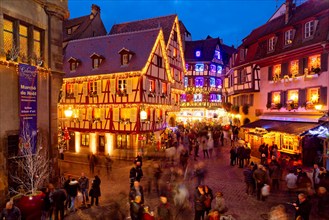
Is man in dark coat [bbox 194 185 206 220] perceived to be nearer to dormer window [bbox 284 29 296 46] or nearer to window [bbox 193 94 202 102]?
dormer window [bbox 284 29 296 46]

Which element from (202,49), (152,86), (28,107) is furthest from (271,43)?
(202,49)

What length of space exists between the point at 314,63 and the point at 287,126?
4.87m

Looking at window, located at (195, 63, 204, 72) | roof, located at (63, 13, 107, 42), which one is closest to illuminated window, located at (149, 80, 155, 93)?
roof, located at (63, 13, 107, 42)

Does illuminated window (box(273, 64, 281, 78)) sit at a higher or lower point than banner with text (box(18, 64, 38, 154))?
higher

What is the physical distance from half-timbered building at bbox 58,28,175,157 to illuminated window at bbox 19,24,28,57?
10893mm

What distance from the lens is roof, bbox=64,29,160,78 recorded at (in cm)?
2564

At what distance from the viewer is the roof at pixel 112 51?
25.6 m

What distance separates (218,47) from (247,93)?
82.3ft

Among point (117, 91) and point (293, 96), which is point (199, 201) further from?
point (117, 91)

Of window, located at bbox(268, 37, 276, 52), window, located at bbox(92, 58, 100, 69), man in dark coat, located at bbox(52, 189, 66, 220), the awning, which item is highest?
window, located at bbox(268, 37, 276, 52)

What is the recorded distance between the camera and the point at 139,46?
26.5 meters

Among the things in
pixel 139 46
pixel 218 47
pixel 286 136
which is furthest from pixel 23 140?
pixel 218 47

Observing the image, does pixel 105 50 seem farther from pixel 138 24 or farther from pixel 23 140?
pixel 23 140

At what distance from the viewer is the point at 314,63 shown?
66.3ft
